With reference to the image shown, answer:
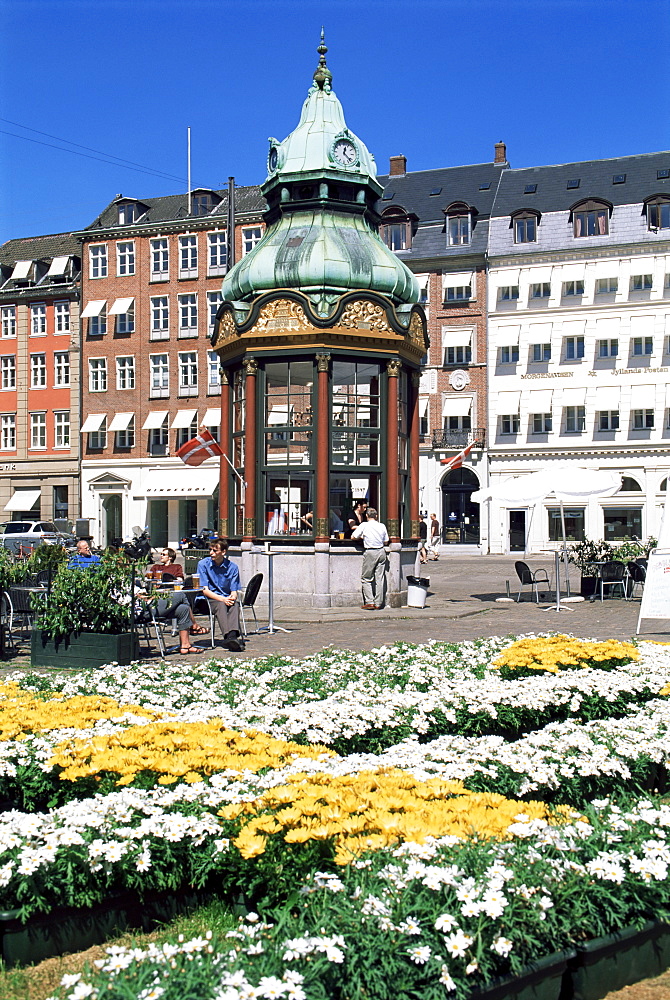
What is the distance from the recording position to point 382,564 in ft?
66.6

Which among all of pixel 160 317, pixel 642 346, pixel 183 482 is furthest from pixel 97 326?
pixel 642 346

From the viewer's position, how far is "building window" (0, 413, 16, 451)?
62312 millimetres

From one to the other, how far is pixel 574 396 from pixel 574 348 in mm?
2447

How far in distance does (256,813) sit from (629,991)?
1889mm

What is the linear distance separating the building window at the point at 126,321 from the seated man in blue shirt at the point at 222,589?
44.6 metres

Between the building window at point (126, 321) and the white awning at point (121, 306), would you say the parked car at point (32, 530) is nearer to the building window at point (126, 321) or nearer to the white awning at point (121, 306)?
the building window at point (126, 321)

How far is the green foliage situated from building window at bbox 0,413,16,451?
51.8 metres

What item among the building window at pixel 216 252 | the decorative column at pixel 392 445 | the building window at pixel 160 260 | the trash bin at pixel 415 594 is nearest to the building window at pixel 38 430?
the building window at pixel 160 260

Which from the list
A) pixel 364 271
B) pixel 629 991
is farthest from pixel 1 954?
pixel 364 271

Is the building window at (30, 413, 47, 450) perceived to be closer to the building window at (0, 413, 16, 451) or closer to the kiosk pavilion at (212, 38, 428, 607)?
the building window at (0, 413, 16, 451)

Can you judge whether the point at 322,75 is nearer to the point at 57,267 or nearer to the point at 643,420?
the point at 643,420

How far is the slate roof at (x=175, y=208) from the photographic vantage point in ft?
189

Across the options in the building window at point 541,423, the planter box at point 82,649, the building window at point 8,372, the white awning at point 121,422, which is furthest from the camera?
the building window at point 8,372

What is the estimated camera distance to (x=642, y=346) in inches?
2055
